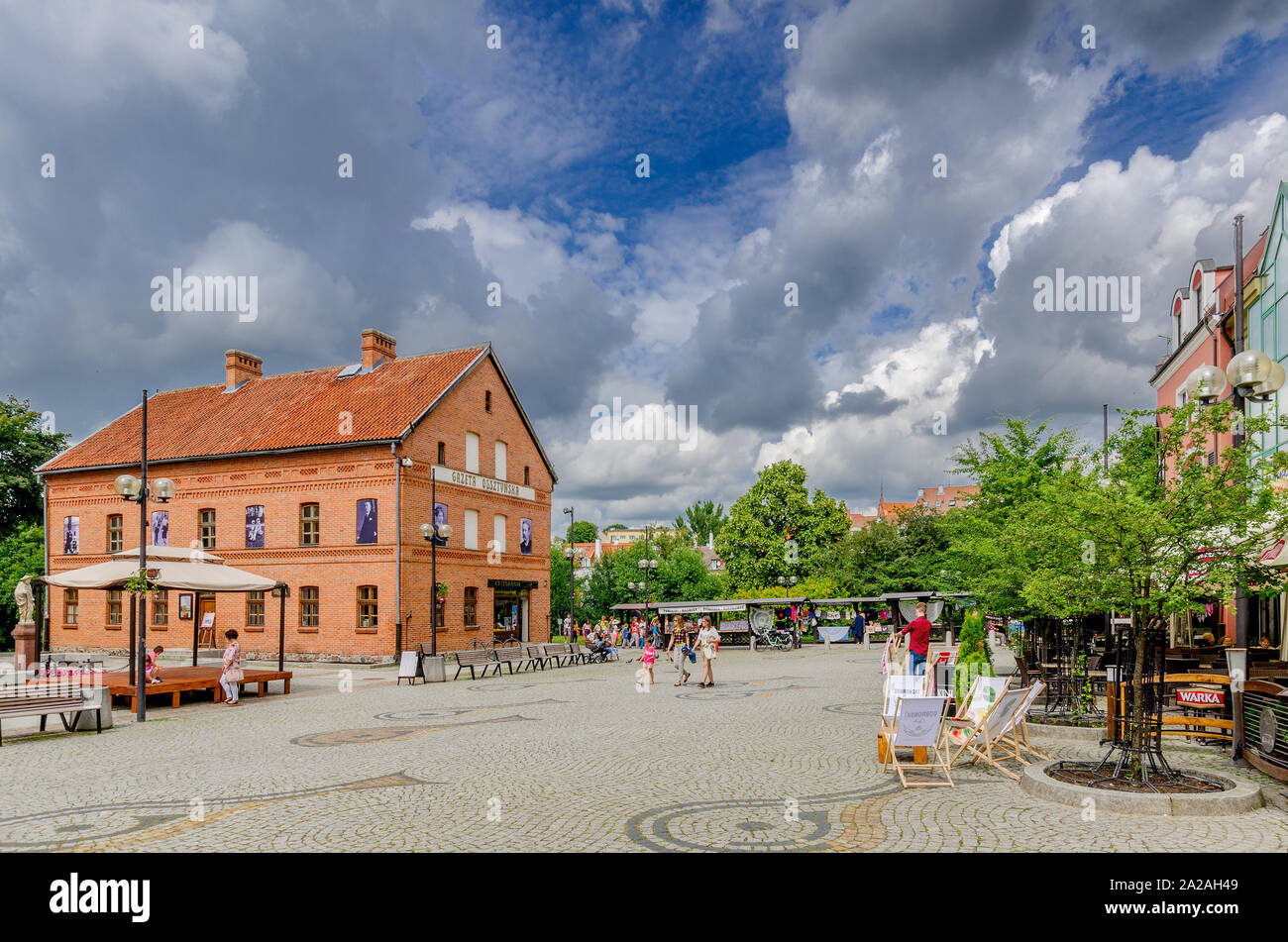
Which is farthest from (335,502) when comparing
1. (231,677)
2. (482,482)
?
(231,677)

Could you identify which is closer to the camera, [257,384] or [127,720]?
[127,720]

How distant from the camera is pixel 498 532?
121 ft

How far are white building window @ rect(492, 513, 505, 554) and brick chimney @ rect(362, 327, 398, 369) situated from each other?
857cm

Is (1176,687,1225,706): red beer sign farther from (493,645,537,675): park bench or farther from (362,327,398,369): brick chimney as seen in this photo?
(362,327,398,369): brick chimney

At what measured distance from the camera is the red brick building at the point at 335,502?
31297 millimetres

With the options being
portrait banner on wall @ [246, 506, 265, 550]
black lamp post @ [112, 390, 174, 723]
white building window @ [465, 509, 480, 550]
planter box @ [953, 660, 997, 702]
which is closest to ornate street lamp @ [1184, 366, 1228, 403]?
planter box @ [953, 660, 997, 702]

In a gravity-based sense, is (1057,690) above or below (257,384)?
below

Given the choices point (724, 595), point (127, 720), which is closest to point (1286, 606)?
point (127, 720)

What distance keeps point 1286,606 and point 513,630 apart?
28.1 metres

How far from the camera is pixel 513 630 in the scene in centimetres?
3756


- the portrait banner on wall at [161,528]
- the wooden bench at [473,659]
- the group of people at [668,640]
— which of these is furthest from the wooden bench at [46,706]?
the portrait banner on wall at [161,528]

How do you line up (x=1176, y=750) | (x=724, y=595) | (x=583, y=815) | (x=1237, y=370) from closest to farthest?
(x=583, y=815), (x=1237, y=370), (x=1176, y=750), (x=724, y=595)

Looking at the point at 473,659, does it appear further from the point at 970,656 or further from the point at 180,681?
the point at 970,656
